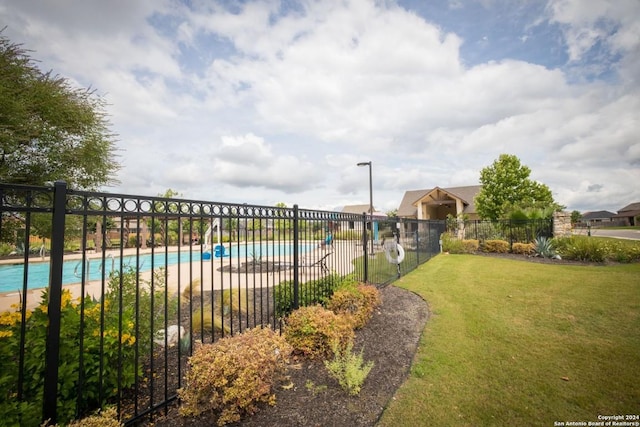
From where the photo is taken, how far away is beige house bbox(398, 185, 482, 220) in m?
31.9

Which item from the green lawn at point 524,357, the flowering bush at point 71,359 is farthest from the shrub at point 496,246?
the flowering bush at point 71,359

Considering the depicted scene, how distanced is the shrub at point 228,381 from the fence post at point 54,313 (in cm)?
96

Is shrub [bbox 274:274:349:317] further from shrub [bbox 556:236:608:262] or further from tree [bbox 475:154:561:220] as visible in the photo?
tree [bbox 475:154:561:220]

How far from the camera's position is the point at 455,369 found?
12.7 ft

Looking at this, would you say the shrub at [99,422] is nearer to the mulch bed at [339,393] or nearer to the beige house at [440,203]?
the mulch bed at [339,393]

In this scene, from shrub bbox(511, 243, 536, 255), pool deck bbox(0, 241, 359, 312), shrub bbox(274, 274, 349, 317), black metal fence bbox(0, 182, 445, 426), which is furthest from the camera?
shrub bbox(511, 243, 536, 255)

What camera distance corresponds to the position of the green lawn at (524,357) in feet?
9.89

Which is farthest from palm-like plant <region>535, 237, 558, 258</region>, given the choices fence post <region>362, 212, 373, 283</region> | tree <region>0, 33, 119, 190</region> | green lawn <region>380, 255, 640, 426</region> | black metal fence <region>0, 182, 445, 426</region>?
tree <region>0, 33, 119, 190</region>

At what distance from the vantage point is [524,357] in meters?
4.20

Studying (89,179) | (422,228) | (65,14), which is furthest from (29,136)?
(422,228)

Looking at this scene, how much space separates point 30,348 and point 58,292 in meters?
0.91

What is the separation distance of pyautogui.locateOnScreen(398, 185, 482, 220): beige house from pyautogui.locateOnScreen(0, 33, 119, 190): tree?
92.9 feet

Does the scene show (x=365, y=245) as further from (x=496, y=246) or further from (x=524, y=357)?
(x=496, y=246)

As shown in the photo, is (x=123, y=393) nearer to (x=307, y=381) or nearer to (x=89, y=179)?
(x=307, y=381)
